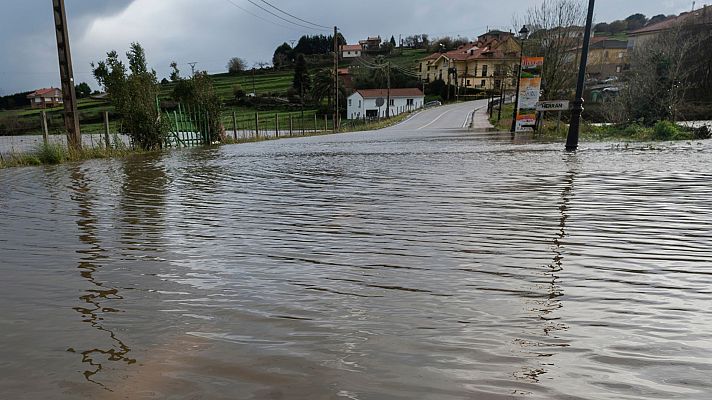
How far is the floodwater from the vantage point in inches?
69.3

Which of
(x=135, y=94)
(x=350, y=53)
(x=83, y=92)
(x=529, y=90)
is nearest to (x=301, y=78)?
(x=83, y=92)

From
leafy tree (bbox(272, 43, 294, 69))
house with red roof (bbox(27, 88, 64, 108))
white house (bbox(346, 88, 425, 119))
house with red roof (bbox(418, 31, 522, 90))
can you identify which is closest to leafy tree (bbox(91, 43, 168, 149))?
white house (bbox(346, 88, 425, 119))

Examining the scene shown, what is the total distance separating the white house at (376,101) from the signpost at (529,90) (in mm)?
74603

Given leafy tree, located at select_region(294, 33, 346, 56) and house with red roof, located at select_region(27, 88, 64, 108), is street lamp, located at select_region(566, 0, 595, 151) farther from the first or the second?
leafy tree, located at select_region(294, 33, 346, 56)

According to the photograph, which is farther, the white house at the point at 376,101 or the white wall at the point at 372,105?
the white wall at the point at 372,105

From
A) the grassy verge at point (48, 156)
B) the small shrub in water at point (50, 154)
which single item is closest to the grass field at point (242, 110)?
the grassy verge at point (48, 156)

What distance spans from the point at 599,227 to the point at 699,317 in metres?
1.96

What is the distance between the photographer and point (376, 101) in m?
100

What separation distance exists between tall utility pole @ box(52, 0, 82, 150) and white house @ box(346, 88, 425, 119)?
86.3 m

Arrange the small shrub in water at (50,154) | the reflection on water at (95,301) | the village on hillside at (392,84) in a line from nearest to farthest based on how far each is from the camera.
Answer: the reflection on water at (95,301), the small shrub in water at (50,154), the village on hillside at (392,84)

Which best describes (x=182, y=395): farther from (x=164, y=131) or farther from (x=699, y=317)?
→ (x=164, y=131)

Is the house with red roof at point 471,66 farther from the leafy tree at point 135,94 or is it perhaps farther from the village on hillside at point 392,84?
the leafy tree at point 135,94

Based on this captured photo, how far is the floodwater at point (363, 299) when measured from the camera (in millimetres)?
1761

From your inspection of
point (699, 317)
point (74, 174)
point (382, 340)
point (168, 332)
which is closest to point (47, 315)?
point (168, 332)
